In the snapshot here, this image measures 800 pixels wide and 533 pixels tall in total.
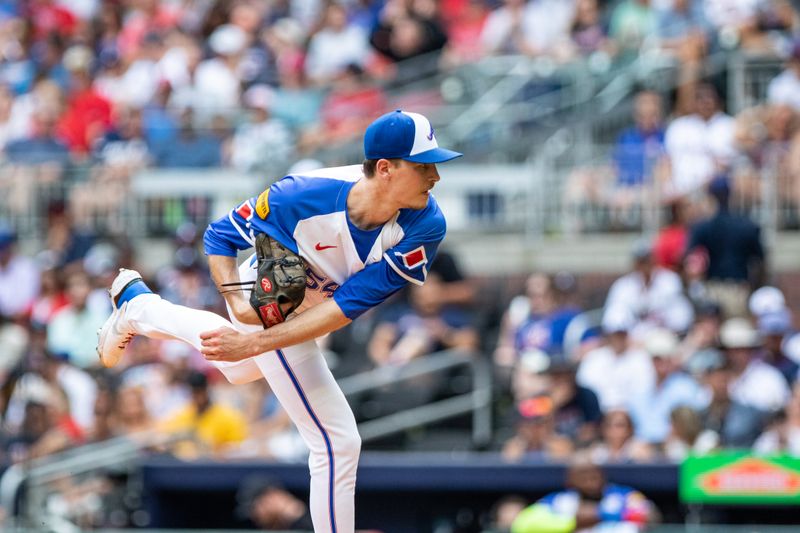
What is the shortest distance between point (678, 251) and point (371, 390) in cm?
277

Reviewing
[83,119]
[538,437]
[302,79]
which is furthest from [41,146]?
[538,437]

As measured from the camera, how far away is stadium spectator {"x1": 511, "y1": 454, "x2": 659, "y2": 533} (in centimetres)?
1049

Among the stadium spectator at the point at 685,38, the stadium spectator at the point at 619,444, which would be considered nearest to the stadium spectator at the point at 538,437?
the stadium spectator at the point at 619,444

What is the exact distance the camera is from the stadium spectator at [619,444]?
11445 millimetres

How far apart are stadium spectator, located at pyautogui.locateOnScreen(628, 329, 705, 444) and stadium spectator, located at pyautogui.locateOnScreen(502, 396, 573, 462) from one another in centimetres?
63

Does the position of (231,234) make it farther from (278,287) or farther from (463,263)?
(463,263)

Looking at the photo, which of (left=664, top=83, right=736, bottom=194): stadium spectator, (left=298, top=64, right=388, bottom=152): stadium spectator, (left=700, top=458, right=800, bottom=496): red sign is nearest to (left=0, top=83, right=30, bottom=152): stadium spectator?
(left=298, top=64, right=388, bottom=152): stadium spectator

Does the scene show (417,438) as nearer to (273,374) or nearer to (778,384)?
(778,384)

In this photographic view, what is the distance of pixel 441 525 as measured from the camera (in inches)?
479

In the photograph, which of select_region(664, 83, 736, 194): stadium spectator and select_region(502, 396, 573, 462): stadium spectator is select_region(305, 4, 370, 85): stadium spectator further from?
select_region(502, 396, 573, 462): stadium spectator

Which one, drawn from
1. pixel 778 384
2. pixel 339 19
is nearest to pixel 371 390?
pixel 778 384

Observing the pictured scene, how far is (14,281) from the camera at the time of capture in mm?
15227

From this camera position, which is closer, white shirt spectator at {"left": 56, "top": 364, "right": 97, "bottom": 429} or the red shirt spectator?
white shirt spectator at {"left": 56, "top": 364, "right": 97, "bottom": 429}

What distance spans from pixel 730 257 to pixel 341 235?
6489 mm
